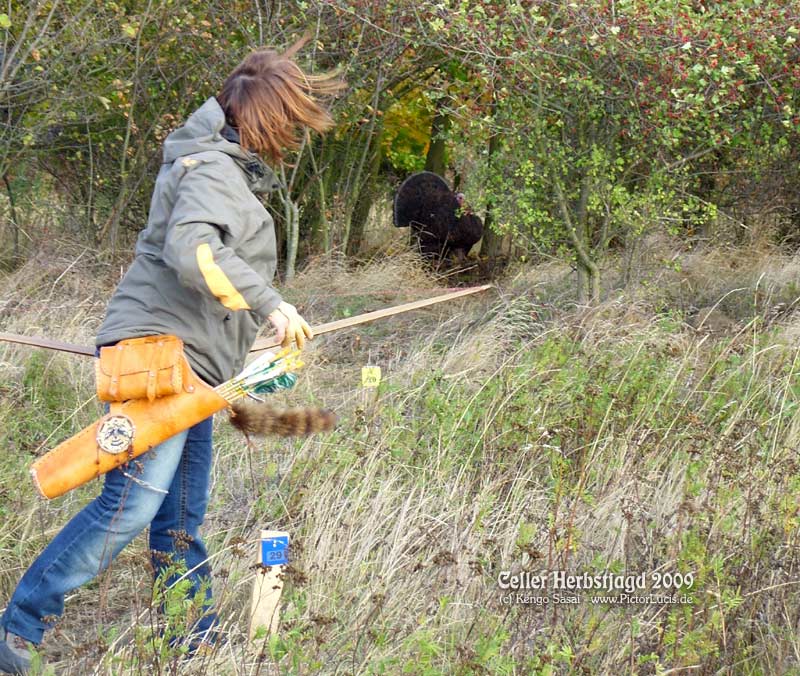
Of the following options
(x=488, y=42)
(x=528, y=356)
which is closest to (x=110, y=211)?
(x=488, y=42)

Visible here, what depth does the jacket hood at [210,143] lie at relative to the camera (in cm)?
296

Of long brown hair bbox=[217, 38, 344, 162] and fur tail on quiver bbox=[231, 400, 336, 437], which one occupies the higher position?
long brown hair bbox=[217, 38, 344, 162]

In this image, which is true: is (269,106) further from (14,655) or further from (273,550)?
(14,655)

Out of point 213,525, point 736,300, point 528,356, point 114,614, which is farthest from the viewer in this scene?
point 736,300

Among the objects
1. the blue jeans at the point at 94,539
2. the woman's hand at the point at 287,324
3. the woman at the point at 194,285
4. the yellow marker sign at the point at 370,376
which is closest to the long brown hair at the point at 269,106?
the woman at the point at 194,285

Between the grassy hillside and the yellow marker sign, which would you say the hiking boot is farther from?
the yellow marker sign

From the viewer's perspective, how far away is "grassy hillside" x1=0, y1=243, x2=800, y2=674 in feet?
9.95

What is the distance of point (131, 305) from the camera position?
117 inches

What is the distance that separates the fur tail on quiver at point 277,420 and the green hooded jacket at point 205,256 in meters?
0.20

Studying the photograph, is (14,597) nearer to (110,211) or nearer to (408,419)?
(408,419)

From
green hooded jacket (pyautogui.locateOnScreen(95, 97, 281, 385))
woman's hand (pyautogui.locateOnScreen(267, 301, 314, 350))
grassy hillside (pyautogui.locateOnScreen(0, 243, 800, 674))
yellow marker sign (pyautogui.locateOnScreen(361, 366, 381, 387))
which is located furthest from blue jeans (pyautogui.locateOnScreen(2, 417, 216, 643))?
yellow marker sign (pyautogui.locateOnScreen(361, 366, 381, 387))

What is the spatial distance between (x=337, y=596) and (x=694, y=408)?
2320 mm

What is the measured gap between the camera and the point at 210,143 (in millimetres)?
2969

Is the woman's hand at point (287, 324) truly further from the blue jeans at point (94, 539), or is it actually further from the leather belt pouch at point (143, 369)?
the blue jeans at point (94, 539)
